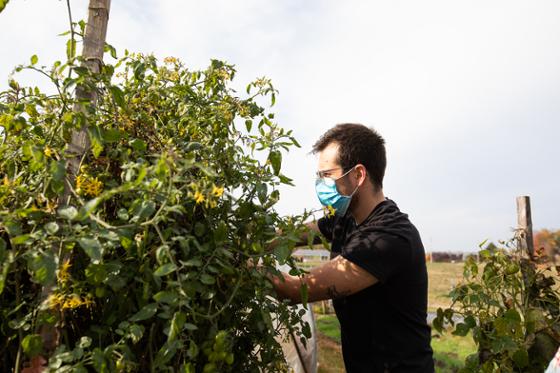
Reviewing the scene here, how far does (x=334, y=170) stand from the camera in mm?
2311

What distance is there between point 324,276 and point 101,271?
3.48 feet

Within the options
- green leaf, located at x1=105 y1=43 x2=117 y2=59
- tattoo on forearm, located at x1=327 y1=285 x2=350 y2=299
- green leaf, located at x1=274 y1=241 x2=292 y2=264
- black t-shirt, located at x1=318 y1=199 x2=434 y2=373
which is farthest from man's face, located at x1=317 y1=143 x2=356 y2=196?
green leaf, located at x1=105 y1=43 x2=117 y2=59

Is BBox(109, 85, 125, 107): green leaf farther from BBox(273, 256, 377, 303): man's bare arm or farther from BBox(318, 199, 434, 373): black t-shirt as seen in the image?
BBox(318, 199, 434, 373): black t-shirt

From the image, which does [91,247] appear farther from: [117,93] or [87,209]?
[117,93]

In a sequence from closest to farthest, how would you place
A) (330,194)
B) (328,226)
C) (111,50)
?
(111,50)
(330,194)
(328,226)

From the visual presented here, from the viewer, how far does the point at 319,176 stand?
2338mm

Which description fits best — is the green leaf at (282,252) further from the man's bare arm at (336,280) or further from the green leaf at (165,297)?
the man's bare arm at (336,280)

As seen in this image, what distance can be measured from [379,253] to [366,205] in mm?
486

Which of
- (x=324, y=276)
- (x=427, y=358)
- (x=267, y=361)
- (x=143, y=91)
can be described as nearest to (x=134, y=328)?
(x=267, y=361)

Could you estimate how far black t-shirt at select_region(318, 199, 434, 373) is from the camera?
6.60ft

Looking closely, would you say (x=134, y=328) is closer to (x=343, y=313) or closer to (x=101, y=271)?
(x=101, y=271)

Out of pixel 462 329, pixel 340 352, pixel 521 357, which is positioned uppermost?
pixel 462 329

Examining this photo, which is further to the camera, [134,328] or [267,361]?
[267,361]

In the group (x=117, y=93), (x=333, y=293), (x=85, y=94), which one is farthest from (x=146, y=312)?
(x=333, y=293)
